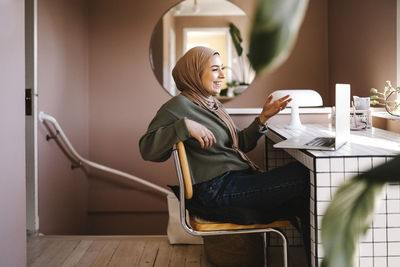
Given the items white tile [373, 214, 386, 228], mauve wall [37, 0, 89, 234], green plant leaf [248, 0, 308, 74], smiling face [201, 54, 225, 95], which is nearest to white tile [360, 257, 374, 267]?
white tile [373, 214, 386, 228]

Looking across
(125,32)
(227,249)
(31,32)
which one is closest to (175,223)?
(227,249)

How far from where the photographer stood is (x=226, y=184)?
1762 mm

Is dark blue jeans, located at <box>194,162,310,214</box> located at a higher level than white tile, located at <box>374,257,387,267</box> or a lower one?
higher

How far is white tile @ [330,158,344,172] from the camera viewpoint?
56.7 inches

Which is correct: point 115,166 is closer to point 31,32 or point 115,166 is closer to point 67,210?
point 67,210

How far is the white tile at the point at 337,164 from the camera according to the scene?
4.72 feet

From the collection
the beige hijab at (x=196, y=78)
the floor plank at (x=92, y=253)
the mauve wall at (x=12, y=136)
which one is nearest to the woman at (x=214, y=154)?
the beige hijab at (x=196, y=78)

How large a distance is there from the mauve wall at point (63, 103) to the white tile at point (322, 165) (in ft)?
6.74

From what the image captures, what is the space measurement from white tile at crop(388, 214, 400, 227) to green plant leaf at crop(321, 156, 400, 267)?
4.25 ft

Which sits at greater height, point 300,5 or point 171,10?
point 171,10

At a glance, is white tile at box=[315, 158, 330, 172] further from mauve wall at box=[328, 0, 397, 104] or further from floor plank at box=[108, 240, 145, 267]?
mauve wall at box=[328, 0, 397, 104]

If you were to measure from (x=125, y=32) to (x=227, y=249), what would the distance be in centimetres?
236

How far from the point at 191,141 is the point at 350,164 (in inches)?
26.0

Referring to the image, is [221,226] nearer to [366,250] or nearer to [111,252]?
[366,250]
